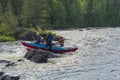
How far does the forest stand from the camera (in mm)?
73562

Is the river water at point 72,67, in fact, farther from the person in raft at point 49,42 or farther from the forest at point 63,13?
the forest at point 63,13

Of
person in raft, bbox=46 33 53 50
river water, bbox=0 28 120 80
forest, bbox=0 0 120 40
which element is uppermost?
person in raft, bbox=46 33 53 50

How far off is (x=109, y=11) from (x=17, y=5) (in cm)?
3489

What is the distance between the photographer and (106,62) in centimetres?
3150

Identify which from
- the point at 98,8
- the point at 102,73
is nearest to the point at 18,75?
the point at 102,73

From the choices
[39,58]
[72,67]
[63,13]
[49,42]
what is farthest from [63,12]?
[72,67]

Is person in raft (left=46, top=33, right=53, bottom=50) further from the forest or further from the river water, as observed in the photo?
the forest

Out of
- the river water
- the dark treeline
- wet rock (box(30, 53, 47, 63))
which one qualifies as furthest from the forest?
wet rock (box(30, 53, 47, 63))

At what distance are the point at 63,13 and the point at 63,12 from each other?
0.34m

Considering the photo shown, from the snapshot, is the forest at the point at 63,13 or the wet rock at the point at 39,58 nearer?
the wet rock at the point at 39,58

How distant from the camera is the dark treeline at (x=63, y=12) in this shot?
73.6m

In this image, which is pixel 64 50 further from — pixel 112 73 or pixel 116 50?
pixel 112 73

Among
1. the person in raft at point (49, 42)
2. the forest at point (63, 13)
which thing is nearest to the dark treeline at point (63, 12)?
the forest at point (63, 13)

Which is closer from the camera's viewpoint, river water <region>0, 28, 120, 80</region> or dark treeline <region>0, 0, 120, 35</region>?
river water <region>0, 28, 120, 80</region>
